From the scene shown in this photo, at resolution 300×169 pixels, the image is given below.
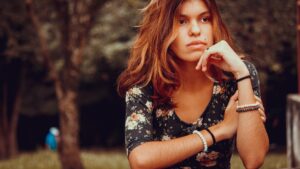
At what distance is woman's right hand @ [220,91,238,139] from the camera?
273 cm

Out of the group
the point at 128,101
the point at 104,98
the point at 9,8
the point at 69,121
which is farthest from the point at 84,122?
the point at 128,101

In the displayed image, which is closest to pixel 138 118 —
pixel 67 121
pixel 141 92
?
pixel 141 92

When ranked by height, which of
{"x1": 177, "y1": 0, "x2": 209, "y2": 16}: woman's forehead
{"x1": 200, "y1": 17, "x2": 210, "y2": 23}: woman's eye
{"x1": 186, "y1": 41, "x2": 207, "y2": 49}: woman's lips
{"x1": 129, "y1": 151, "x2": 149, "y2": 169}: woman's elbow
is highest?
{"x1": 177, "y1": 0, "x2": 209, "y2": 16}: woman's forehead

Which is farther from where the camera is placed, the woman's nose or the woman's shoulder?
the woman's shoulder

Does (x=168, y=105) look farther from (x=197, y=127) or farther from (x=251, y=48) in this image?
(x=251, y=48)

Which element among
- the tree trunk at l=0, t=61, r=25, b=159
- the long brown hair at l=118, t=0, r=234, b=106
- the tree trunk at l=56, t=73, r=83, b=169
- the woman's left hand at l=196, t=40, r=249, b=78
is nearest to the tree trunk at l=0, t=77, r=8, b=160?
the tree trunk at l=0, t=61, r=25, b=159

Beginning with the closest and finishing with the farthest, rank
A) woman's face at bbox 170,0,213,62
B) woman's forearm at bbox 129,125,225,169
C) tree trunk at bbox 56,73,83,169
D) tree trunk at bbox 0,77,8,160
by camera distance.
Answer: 1. woman's forearm at bbox 129,125,225,169
2. woman's face at bbox 170,0,213,62
3. tree trunk at bbox 56,73,83,169
4. tree trunk at bbox 0,77,8,160

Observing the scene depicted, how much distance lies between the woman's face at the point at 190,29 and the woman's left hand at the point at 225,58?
48 millimetres

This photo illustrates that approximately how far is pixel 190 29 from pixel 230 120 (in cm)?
45

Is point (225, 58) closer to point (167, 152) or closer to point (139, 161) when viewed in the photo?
point (167, 152)

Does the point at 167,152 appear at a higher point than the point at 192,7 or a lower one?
lower

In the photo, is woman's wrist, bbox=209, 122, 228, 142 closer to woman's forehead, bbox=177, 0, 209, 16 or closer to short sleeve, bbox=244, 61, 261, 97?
short sleeve, bbox=244, 61, 261, 97

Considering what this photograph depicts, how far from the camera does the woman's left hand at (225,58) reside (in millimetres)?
2762

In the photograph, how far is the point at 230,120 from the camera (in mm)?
2773
